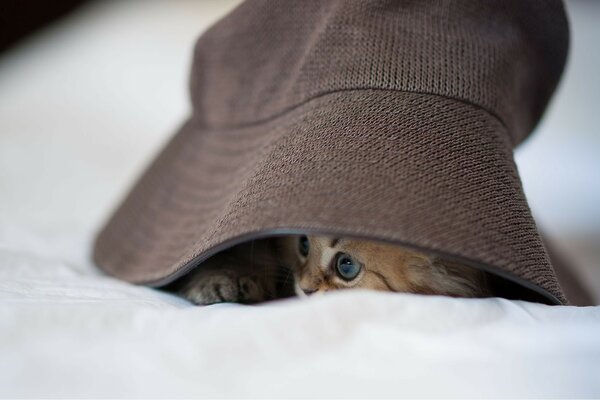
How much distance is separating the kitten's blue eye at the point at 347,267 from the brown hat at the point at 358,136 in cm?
20

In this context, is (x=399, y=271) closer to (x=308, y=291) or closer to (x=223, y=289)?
(x=308, y=291)

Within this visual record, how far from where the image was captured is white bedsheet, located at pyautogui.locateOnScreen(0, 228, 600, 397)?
2.23ft

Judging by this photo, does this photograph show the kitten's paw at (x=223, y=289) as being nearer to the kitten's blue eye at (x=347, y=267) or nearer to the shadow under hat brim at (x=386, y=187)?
the shadow under hat brim at (x=386, y=187)

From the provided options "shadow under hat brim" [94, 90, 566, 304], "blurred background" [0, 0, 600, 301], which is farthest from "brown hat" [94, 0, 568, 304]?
"blurred background" [0, 0, 600, 301]

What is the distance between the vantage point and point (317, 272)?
1089 mm

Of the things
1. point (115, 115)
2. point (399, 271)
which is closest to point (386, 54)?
point (399, 271)

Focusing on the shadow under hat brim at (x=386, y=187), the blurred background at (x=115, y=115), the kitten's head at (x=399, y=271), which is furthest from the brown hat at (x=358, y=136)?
the blurred background at (x=115, y=115)

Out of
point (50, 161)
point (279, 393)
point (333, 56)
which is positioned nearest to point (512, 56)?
point (333, 56)

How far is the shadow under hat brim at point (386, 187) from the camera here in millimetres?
784

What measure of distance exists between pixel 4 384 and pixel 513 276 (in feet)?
1.94

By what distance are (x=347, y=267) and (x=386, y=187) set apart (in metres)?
0.25

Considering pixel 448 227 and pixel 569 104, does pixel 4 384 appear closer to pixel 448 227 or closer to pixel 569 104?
pixel 448 227

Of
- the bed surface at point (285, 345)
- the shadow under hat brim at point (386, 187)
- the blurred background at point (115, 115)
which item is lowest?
the blurred background at point (115, 115)

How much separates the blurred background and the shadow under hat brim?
0.51m
